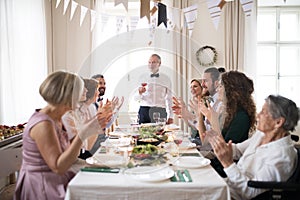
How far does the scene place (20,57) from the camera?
3.98 m

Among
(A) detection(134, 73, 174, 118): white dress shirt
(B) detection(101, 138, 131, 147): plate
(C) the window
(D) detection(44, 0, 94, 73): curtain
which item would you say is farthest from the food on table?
(C) the window

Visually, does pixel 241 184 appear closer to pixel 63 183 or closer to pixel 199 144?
pixel 63 183

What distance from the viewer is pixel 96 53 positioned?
4.78m

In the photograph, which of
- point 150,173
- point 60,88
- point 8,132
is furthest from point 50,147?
point 8,132

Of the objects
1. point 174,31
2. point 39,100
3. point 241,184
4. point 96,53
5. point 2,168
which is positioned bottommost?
point 2,168

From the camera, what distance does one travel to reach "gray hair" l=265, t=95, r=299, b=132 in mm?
1688

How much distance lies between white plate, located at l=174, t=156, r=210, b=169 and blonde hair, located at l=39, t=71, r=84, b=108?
703 millimetres

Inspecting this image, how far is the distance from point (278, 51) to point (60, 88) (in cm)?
434

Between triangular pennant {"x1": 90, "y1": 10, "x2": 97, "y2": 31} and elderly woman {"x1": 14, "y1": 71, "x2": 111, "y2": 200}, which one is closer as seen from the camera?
elderly woman {"x1": 14, "y1": 71, "x2": 111, "y2": 200}

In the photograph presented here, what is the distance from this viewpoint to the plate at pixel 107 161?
1.74 metres

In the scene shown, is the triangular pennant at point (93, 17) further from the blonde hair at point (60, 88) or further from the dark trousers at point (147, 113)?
the blonde hair at point (60, 88)

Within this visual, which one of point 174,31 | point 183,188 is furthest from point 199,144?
point 174,31

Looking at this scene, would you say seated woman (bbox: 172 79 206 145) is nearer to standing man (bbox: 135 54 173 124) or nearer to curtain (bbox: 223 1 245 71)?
standing man (bbox: 135 54 173 124)

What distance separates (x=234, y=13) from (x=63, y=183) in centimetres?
395
